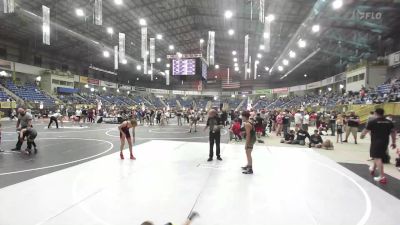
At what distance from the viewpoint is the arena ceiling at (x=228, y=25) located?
1888 centimetres

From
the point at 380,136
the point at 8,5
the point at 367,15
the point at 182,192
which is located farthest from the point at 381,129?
the point at 367,15

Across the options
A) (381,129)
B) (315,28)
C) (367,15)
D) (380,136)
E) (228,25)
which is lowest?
(380,136)

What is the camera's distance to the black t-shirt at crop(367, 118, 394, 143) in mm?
5801

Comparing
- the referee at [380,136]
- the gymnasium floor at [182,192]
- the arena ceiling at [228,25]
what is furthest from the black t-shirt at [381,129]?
the arena ceiling at [228,25]

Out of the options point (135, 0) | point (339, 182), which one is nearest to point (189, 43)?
point (135, 0)

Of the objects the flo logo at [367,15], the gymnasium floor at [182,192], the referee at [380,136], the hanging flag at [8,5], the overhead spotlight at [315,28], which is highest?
the flo logo at [367,15]

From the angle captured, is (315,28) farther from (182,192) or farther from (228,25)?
(182,192)

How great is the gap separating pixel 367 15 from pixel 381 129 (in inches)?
674

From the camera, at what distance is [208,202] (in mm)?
4637

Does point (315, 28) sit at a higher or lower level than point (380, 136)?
higher

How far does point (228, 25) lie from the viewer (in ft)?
92.4

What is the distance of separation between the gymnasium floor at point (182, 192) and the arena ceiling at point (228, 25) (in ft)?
40.0

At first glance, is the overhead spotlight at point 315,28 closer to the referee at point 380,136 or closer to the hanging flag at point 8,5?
the referee at point 380,136

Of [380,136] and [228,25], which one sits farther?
[228,25]
